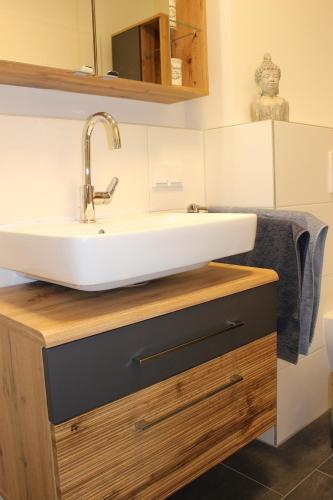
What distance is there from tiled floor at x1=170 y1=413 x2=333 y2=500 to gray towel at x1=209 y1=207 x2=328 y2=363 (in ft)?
1.33

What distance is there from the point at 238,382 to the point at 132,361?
0.35 m

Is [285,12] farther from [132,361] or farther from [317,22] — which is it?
[132,361]

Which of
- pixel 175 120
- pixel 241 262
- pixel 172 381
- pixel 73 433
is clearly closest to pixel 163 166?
pixel 175 120

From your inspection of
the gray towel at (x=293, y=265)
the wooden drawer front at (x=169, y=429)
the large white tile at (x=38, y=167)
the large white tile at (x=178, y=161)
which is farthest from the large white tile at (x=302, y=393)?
the large white tile at (x=38, y=167)

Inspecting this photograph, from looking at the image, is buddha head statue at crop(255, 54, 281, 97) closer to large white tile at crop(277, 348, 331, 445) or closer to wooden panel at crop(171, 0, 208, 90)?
wooden panel at crop(171, 0, 208, 90)

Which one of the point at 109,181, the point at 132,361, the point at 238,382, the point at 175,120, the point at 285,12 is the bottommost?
the point at 238,382

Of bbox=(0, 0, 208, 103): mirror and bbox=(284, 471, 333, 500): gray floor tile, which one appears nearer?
bbox=(0, 0, 208, 103): mirror

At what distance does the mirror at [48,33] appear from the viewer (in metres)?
1.10

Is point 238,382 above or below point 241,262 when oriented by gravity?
below

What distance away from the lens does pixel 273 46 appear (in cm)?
171

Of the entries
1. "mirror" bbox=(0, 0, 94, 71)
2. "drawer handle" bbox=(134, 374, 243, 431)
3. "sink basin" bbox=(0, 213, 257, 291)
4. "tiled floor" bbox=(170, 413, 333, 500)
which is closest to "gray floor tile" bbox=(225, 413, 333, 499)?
"tiled floor" bbox=(170, 413, 333, 500)

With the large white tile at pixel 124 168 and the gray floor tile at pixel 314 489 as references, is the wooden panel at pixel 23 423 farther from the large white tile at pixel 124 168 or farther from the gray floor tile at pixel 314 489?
the gray floor tile at pixel 314 489

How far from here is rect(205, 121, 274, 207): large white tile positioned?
1.48 m

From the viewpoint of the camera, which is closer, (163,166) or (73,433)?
(73,433)
